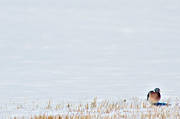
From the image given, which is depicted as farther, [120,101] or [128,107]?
[120,101]

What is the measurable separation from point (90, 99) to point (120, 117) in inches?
159

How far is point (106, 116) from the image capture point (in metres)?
10.6

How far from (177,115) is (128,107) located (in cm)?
190

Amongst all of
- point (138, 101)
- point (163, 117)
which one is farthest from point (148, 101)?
point (163, 117)

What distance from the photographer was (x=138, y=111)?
1166cm

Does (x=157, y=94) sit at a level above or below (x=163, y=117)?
above

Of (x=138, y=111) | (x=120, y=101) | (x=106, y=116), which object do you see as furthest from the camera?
(x=120, y=101)

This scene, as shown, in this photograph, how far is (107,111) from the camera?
1162 cm

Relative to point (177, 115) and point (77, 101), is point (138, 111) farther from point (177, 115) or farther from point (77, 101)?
point (77, 101)

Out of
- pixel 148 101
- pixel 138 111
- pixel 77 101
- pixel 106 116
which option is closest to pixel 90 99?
pixel 77 101

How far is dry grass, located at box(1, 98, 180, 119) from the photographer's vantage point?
10.6 metres

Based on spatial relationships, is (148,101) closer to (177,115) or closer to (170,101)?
(170,101)

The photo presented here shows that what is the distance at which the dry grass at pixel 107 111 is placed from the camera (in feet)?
34.8

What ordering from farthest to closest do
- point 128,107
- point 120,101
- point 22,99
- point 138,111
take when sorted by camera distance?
point 22,99
point 120,101
point 128,107
point 138,111
